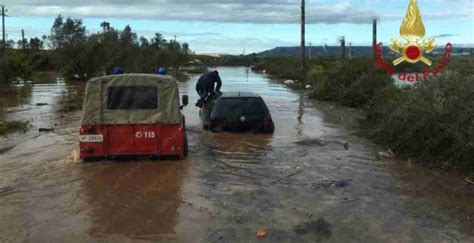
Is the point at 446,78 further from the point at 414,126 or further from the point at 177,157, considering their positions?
the point at 177,157

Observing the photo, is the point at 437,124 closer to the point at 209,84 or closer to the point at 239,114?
the point at 239,114

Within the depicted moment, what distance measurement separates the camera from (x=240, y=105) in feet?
53.5

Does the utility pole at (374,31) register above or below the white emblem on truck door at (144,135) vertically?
above

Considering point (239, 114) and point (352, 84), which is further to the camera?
point (352, 84)

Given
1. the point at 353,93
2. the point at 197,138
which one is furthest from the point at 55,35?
the point at 197,138

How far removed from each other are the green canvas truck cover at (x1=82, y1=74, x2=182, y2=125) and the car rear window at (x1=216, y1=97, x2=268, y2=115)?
3.70 m

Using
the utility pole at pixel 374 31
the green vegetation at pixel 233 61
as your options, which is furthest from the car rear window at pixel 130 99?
the green vegetation at pixel 233 61

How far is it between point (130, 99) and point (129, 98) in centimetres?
4

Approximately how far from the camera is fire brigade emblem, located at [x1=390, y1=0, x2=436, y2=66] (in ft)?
56.9

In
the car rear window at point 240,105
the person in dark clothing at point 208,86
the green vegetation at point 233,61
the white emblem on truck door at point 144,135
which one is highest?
the person in dark clothing at point 208,86

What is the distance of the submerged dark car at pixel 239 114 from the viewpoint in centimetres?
1623

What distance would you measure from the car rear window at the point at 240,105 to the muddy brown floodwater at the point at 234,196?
0.84 m

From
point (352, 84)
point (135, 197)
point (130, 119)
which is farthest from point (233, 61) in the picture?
point (135, 197)

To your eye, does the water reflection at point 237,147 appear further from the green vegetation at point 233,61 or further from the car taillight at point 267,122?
the green vegetation at point 233,61
